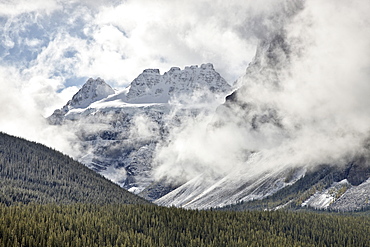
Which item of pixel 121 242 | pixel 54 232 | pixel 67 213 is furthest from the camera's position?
pixel 67 213

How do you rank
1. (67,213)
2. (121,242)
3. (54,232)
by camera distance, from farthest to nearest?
(67,213) < (121,242) < (54,232)

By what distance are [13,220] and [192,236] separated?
74874 mm

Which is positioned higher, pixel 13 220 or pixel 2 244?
pixel 13 220

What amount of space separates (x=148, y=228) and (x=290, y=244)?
→ 60.6 metres

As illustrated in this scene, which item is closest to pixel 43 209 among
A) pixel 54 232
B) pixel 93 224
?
pixel 93 224

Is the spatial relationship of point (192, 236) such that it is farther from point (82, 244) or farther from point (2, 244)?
point (2, 244)

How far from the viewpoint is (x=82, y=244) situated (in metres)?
163

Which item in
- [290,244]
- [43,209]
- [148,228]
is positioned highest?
[43,209]

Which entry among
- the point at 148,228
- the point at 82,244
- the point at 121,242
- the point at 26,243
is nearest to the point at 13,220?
the point at 26,243

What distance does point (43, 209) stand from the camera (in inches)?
7584

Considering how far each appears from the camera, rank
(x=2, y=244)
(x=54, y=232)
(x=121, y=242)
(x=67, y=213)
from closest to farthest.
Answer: (x=2, y=244), (x=54, y=232), (x=121, y=242), (x=67, y=213)

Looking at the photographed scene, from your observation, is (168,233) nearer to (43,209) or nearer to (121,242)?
(121,242)

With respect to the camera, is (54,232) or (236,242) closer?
(54,232)

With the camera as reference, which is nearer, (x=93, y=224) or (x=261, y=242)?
(x=93, y=224)
